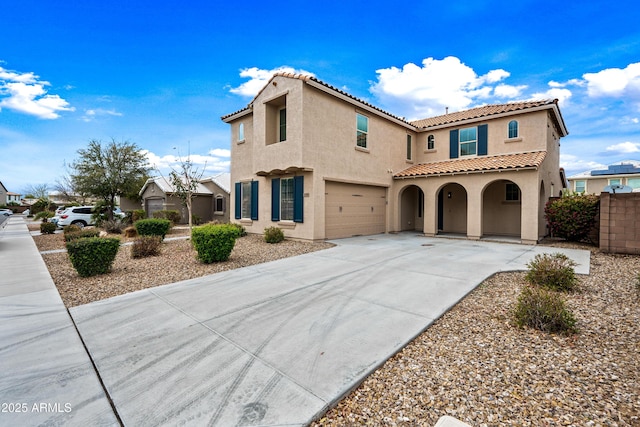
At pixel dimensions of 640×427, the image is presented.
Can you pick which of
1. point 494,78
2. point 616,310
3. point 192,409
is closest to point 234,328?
point 192,409

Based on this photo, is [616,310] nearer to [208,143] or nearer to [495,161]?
[495,161]

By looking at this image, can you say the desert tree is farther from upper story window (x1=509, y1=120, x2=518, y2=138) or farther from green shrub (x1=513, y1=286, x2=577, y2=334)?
upper story window (x1=509, y1=120, x2=518, y2=138)

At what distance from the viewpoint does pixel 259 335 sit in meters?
3.82

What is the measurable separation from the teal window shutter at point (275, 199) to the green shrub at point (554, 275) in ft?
31.5

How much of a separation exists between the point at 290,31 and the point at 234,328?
11.8m

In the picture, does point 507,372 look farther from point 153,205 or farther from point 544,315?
point 153,205

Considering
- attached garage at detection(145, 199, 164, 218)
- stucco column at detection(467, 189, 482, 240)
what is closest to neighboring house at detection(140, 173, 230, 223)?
attached garage at detection(145, 199, 164, 218)

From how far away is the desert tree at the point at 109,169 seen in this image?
21203mm

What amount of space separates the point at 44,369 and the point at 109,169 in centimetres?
2353

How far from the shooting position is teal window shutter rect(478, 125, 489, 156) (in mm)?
14328

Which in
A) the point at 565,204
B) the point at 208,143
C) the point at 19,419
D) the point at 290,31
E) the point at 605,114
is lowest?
the point at 19,419

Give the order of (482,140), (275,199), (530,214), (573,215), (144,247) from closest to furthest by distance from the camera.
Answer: (144,247)
(573,215)
(530,214)
(275,199)
(482,140)

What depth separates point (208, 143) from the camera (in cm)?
1476

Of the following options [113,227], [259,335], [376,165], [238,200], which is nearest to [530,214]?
[376,165]
